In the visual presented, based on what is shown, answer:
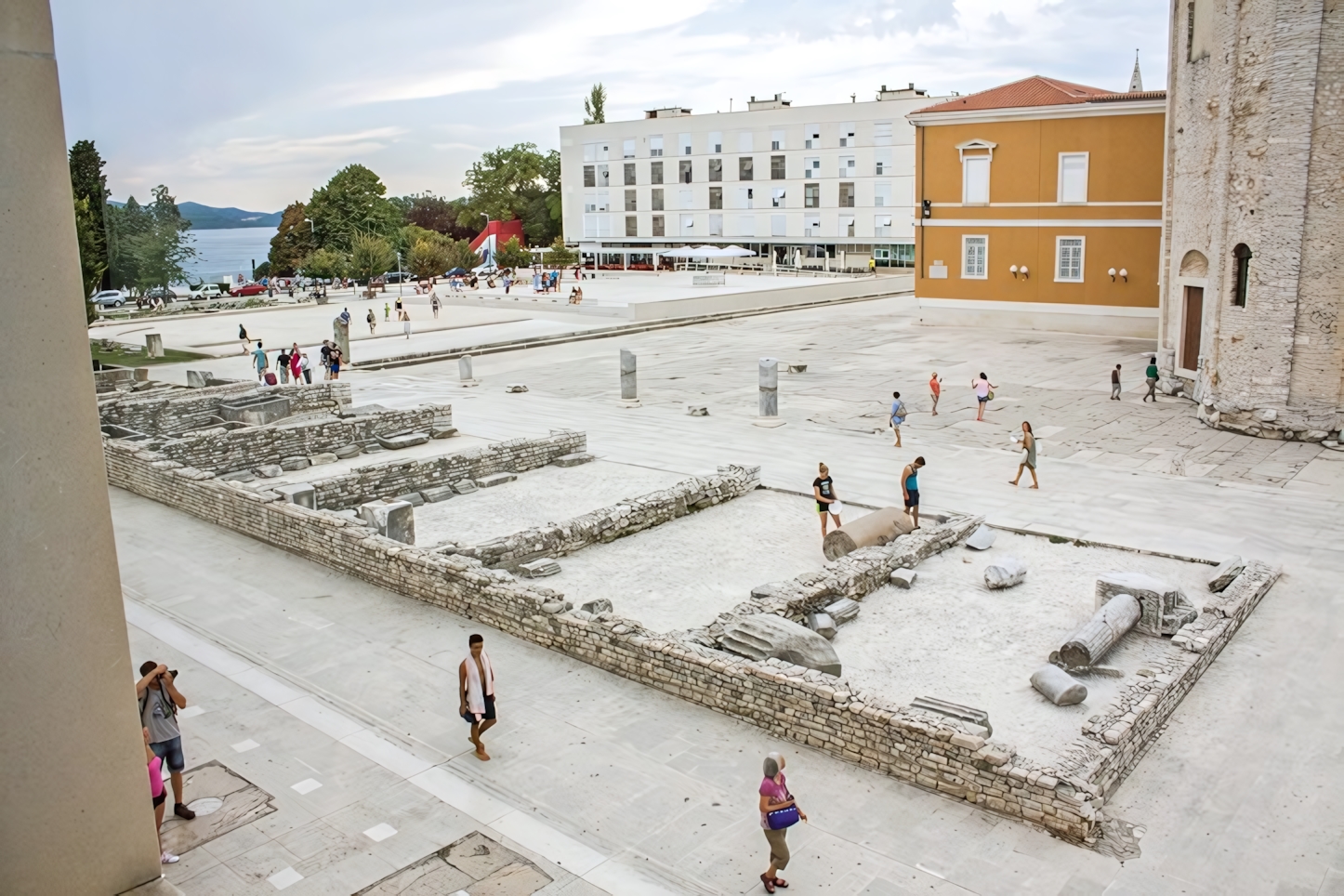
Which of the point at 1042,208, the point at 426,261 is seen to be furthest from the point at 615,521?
the point at 426,261

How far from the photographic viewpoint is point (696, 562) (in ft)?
52.4

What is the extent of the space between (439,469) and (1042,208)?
28.9 meters

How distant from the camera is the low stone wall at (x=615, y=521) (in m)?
15.5

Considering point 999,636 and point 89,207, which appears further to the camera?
→ point 89,207

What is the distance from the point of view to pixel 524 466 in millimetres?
21797

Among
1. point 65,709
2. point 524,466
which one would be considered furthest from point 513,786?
point 524,466

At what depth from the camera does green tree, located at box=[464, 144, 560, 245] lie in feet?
364

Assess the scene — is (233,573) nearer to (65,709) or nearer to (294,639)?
(294,639)

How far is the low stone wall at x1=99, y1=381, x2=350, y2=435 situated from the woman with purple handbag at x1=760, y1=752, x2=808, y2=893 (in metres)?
20.5

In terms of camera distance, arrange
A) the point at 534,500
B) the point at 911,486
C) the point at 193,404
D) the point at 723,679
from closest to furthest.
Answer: the point at 723,679 → the point at 911,486 → the point at 534,500 → the point at 193,404

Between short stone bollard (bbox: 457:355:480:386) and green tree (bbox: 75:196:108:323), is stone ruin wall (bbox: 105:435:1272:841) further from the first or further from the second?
green tree (bbox: 75:196:108:323)

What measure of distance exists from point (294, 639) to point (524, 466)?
8964 millimetres

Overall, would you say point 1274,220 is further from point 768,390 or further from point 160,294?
point 160,294

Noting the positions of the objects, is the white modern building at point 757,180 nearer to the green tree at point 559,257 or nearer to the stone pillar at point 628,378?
the green tree at point 559,257
